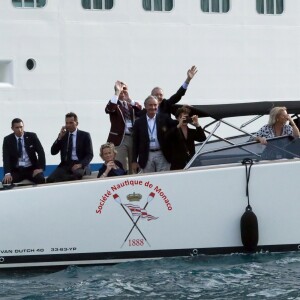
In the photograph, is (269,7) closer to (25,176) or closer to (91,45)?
(91,45)

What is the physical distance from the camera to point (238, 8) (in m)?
18.7

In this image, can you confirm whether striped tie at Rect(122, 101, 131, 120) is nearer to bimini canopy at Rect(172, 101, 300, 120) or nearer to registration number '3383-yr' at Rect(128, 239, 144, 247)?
bimini canopy at Rect(172, 101, 300, 120)

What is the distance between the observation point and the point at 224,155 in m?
12.7

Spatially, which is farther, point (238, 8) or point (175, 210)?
point (238, 8)

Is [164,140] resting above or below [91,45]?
below

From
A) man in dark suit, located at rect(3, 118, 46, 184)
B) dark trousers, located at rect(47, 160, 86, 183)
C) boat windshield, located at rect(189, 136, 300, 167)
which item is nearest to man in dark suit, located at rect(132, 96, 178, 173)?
boat windshield, located at rect(189, 136, 300, 167)

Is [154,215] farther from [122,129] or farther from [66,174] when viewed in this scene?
[122,129]

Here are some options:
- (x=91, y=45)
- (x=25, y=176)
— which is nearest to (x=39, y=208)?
(x=25, y=176)

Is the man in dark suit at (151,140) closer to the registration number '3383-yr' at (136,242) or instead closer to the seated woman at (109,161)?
the seated woman at (109,161)

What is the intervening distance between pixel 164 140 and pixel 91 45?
5.30 m

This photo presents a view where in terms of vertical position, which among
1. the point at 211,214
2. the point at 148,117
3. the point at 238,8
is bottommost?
the point at 211,214

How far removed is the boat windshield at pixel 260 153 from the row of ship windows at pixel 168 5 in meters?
5.76

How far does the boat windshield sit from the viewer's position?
496 inches

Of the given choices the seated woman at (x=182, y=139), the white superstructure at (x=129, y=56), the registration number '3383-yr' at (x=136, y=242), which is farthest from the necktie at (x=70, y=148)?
the white superstructure at (x=129, y=56)
